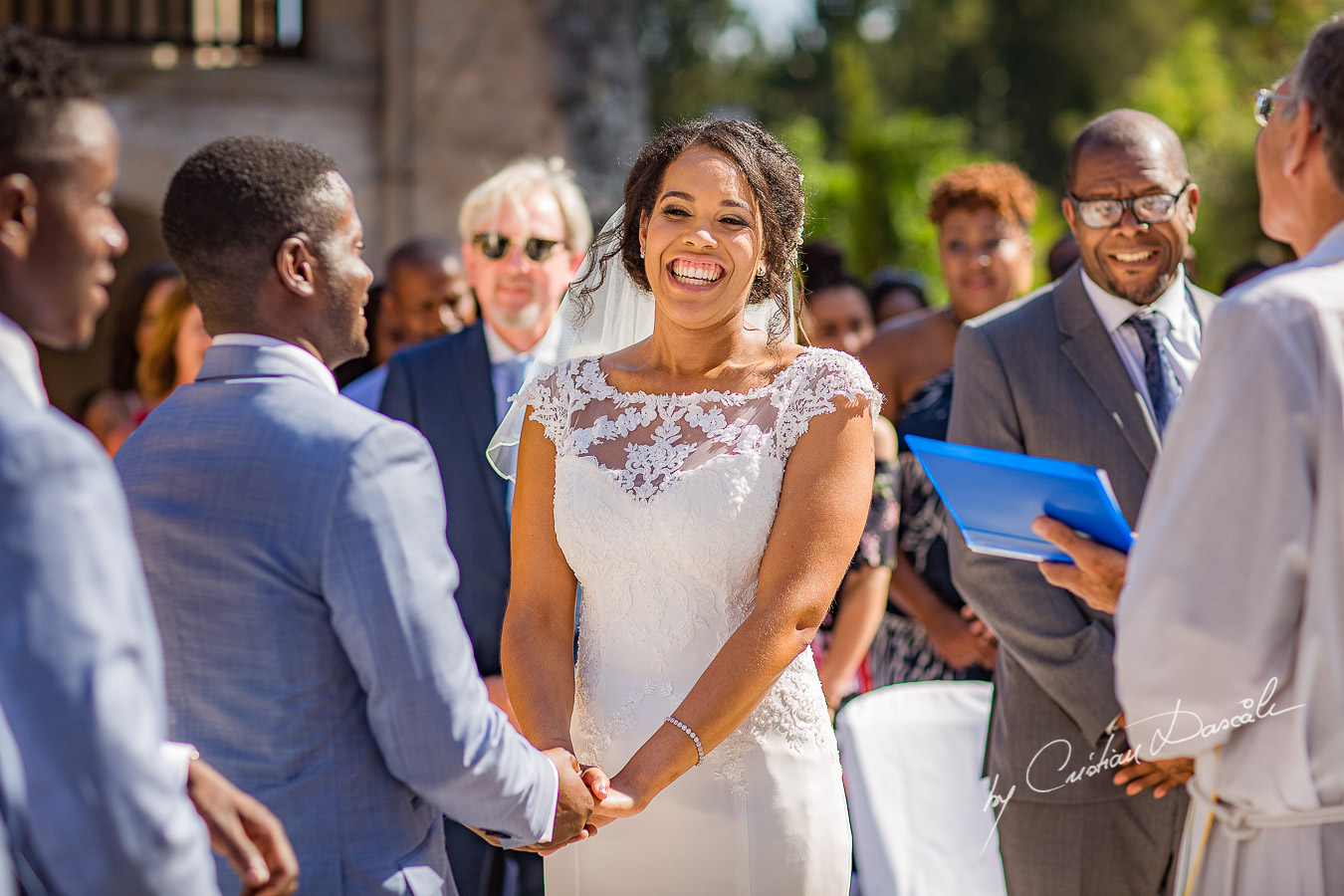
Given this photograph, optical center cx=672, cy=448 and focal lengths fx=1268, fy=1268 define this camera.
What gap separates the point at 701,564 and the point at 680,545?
7 centimetres

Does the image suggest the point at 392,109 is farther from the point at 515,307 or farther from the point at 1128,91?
the point at 1128,91

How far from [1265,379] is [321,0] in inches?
324

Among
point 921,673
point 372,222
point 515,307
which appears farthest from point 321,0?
point 921,673

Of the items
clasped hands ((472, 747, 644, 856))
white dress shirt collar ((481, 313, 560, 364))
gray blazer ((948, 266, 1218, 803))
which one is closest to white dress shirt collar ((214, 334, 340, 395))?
clasped hands ((472, 747, 644, 856))

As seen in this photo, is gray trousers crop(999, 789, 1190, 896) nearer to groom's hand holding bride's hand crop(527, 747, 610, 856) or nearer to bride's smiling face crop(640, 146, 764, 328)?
groom's hand holding bride's hand crop(527, 747, 610, 856)

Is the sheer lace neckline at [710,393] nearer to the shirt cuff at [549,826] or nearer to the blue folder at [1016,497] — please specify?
the blue folder at [1016,497]

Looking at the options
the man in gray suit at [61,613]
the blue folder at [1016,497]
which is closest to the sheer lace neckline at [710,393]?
the blue folder at [1016,497]

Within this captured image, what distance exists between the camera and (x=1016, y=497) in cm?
253

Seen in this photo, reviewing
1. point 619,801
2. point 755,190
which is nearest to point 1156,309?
point 755,190

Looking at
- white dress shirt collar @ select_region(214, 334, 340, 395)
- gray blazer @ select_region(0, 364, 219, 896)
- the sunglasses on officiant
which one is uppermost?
the sunglasses on officiant

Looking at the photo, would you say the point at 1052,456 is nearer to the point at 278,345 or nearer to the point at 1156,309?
the point at 1156,309

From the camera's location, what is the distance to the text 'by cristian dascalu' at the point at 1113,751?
1.97 meters

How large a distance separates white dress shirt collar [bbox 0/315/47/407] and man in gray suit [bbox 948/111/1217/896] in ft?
7.86

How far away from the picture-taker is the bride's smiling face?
10.1ft
